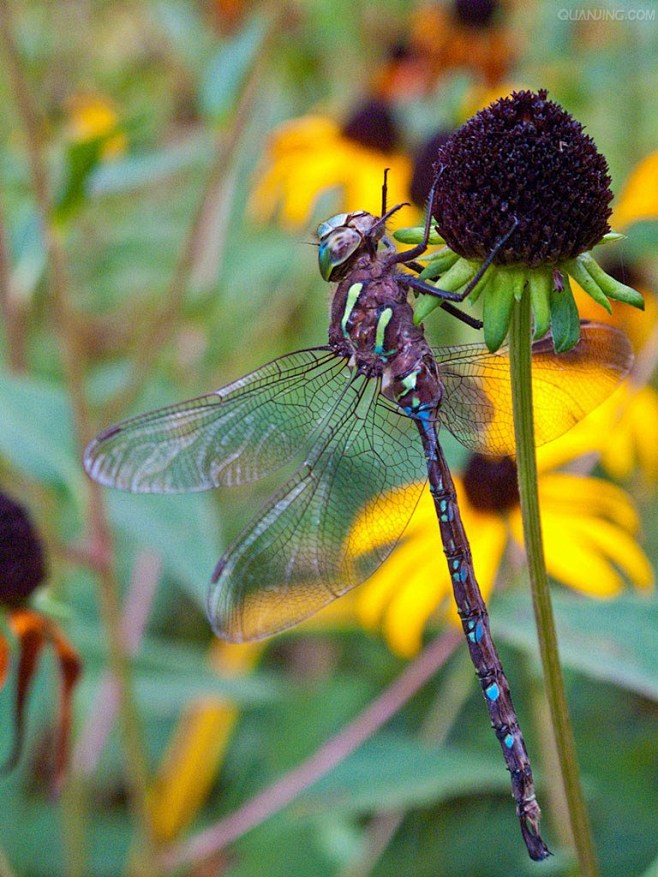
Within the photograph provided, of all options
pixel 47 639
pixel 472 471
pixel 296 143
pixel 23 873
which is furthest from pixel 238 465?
pixel 296 143

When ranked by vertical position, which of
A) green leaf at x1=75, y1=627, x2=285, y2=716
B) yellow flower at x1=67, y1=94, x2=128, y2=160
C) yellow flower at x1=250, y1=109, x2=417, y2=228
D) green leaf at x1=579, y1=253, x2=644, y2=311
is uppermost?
yellow flower at x1=67, y1=94, x2=128, y2=160

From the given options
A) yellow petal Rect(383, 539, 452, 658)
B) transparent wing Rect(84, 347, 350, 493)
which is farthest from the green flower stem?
yellow petal Rect(383, 539, 452, 658)

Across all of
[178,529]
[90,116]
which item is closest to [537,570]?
[178,529]

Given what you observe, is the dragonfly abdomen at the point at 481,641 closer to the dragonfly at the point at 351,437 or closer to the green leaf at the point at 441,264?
the dragonfly at the point at 351,437

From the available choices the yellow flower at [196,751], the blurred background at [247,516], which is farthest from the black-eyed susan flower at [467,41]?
the yellow flower at [196,751]

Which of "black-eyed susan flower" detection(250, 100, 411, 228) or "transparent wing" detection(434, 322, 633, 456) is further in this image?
"black-eyed susan flower" detection(250, 100, 411, 228)

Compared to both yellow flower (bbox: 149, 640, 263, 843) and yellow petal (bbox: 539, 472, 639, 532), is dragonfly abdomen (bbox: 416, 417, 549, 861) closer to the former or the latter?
yellow petal (bbox: 539, 472, 639, 532)

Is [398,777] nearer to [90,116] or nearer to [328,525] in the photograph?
[328,525]
